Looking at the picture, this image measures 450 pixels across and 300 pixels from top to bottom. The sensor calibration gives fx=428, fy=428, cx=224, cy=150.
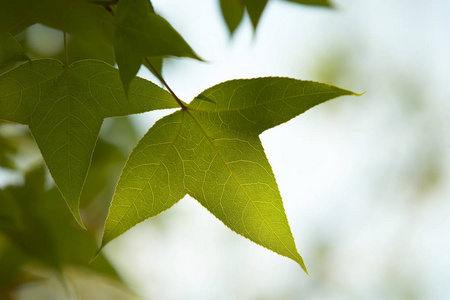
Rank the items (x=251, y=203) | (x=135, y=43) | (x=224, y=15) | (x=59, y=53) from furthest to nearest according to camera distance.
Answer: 1. (x=59, y=53)
2. (x=224, y=15)
3. (x=251, y=203)
4. (x=135, y=43)

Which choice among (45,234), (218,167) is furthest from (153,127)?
(45,234)

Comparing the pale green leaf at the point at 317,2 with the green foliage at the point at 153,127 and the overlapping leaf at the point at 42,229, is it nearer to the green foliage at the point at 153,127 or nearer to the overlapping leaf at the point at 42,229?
the green foliage at the point at 153,127

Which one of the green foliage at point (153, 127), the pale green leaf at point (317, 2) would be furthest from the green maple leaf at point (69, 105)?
the pale green leaf at point (317, 2)

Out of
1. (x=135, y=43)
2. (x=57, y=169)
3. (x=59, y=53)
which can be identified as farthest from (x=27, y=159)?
(x=135, y=43)

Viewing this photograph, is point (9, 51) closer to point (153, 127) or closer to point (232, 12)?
point (153, 127)

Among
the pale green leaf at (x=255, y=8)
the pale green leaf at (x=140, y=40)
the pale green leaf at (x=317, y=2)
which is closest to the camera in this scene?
the pale green leaf at (x=140, y=40)

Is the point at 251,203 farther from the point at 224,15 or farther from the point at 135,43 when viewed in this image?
the point at 224,15
